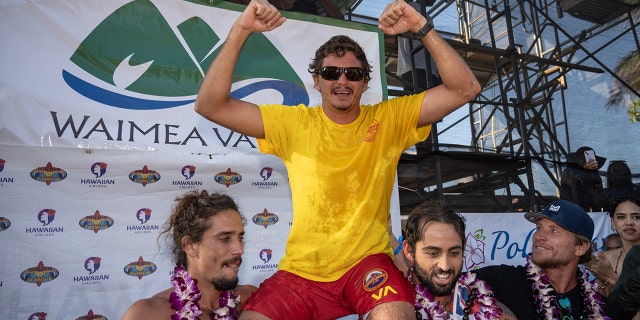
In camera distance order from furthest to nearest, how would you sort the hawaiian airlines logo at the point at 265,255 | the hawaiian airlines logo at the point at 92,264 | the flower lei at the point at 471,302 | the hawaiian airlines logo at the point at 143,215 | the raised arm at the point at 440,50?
the hawaiian airlines logo at the point at 265,255 < the hawaiian airlines logo at the point at 143,215 < the hawaiian airlines logo at the point at 92,264 < the flower lei at the point at 471,302 < the raised arm at the point at 440,50

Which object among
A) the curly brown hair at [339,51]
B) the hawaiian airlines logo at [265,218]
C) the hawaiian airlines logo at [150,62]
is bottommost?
the hawaiian airlines logo at [265,218]

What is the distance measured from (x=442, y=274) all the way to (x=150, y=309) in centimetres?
168

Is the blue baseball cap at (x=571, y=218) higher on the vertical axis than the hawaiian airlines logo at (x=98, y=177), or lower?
lower

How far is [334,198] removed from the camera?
2406 millimetres

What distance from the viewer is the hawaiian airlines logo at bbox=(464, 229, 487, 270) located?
5.13 metres

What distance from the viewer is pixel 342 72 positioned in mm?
2492

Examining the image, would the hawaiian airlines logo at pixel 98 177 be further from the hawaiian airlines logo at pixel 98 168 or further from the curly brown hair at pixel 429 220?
the curly brown hair at pixel 429 220

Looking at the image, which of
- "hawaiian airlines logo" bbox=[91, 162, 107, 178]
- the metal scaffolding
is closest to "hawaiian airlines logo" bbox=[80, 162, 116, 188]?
"hawaiian airlines logo" bbox=[91, 162, 107, 178]

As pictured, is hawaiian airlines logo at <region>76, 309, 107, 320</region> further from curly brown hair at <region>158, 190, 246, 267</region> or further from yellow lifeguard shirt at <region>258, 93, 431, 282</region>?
yellow lifeguard shirt at <region>258, 93, 431, 282</region>

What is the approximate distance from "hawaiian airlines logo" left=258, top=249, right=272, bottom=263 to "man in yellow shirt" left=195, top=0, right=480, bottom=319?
6.35 feet

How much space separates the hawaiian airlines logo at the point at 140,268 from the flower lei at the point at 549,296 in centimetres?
315

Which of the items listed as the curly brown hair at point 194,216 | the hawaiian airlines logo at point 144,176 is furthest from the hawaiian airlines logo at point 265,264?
the curly brown hair at point 194,216

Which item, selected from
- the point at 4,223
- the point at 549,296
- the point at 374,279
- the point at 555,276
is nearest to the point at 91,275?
the point at 4,223

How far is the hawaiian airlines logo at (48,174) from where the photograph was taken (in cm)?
378
